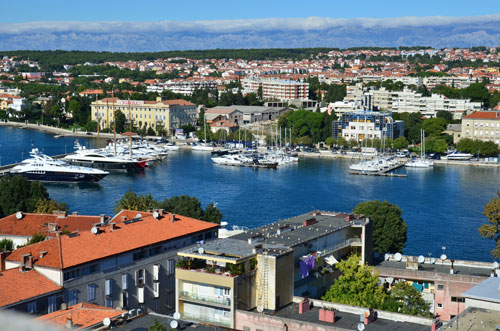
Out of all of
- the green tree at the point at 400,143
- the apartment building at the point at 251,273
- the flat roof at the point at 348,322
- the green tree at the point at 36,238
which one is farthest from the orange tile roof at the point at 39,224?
the green tree at the point at 400,143

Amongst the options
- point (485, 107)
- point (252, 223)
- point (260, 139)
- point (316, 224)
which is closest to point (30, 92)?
point (260, 139)

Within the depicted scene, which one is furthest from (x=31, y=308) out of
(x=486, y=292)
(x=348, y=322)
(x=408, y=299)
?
(x=486, y=292)

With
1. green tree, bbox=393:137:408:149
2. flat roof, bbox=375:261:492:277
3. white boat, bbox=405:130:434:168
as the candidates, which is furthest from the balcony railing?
green tree, bbox=393:137:408:149

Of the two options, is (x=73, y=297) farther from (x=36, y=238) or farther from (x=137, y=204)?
(x=137, y=204)

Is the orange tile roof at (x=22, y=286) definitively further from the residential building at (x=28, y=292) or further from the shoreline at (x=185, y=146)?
the shoreline at (x=185, y=146)

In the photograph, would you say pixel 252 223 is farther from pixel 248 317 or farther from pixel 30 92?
pixel 30 92

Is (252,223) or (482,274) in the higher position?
(482,274)
